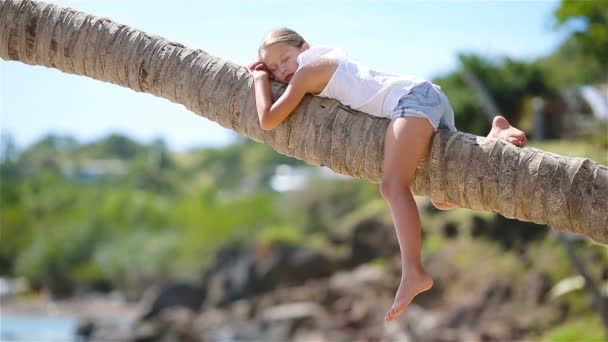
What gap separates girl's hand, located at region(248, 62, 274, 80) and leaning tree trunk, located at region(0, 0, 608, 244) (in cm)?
4

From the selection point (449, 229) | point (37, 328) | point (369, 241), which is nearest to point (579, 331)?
point (449, 229)

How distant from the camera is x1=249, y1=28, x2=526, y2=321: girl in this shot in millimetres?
3646

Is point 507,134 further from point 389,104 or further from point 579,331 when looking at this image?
point 579,331

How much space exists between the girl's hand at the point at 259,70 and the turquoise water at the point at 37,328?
27611 millimetres

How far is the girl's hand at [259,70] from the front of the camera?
411 cm

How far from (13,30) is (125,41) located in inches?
25.3

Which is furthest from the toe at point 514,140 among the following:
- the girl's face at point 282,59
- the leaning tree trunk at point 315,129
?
the girl's face at point 282,59

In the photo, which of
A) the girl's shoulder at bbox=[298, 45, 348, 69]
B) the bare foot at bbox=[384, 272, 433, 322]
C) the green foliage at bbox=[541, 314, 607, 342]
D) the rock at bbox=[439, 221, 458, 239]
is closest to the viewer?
the bare foot at bbox=[384, 272, 433, 322]

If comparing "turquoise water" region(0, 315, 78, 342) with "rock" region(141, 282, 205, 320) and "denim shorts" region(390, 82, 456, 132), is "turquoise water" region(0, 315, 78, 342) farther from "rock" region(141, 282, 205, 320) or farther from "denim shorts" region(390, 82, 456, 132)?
"denim shorts" region(390, 82, 456, 132)

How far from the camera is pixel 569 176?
3451 mm

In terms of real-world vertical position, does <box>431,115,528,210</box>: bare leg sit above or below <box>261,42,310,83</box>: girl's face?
below

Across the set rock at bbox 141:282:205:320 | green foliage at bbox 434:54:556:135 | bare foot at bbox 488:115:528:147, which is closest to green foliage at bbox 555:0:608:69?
green foliage at bbox 434:54:556:135

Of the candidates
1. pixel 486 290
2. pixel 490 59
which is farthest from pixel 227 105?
pixel 490 59

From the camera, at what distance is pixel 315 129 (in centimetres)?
394
